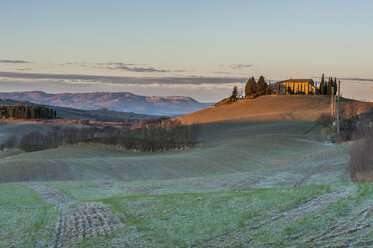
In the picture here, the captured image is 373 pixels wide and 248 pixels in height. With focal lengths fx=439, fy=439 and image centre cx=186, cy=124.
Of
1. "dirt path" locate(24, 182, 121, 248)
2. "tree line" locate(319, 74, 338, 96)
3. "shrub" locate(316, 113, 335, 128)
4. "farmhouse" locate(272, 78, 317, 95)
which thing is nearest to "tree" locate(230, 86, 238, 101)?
"farmhouse" locate(272, 78, 317, 95)

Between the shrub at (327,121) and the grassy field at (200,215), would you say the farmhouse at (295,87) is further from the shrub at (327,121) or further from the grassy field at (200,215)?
the grassy field at (200,215)

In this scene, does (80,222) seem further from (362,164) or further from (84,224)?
(362,164)

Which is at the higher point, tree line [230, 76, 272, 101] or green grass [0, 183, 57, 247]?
tree line [230, 76, 272, 101]

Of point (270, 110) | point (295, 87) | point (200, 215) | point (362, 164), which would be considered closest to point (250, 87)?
point (295, 87)

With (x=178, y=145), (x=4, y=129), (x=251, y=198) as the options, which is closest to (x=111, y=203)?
(x=251, y=198)

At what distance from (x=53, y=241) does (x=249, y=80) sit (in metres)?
164

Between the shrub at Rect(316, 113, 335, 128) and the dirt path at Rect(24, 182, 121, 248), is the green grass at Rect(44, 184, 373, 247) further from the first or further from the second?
the shrub at Rect(316, 113, 335, 128)

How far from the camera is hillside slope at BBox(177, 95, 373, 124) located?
117981mm

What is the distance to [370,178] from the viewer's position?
25547 mm

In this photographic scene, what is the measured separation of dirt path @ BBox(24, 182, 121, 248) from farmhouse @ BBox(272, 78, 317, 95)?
16473cm

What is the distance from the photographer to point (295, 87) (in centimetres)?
18388

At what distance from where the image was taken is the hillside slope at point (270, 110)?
117981mm

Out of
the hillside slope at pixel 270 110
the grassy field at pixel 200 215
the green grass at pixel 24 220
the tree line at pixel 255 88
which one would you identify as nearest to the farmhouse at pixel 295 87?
the tree line at pixel 255 88

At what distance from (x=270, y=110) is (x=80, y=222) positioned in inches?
4759
